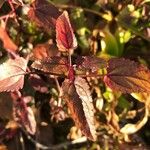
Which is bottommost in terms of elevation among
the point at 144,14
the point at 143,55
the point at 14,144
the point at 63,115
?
the point at 14,144

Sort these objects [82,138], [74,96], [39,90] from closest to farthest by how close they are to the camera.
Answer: [74,96] < [39,90] < [82,138]

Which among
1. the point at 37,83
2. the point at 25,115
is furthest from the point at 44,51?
the point at 25,115

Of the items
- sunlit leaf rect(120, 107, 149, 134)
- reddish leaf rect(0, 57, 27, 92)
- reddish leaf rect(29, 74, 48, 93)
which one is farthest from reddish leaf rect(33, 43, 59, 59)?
sunlit leaf rect(120, 107, 149, 134)

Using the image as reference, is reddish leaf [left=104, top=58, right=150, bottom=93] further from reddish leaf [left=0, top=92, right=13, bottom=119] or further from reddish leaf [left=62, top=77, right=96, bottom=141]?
reddish leaf [left=0, top=92, right=13, bottom=119]

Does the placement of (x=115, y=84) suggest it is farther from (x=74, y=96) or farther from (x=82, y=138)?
(x=82, y=138)

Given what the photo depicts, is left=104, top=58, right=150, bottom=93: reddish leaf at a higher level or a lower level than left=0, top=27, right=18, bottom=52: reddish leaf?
lower

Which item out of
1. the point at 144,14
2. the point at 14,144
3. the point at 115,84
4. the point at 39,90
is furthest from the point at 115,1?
the point at 14,144
